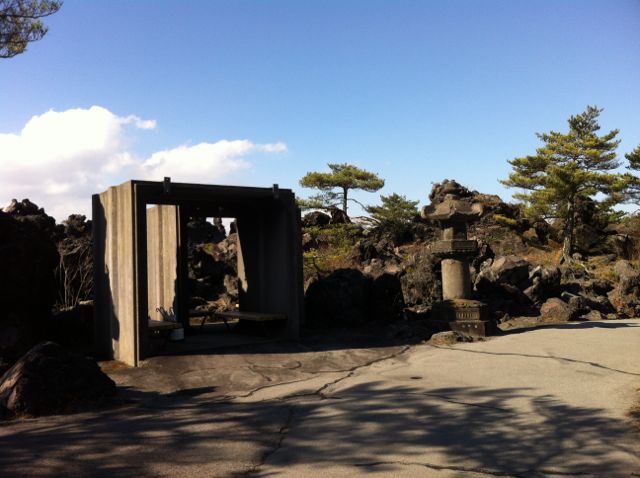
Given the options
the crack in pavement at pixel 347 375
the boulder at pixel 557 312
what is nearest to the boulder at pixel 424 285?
the boulder at pixel 557 312

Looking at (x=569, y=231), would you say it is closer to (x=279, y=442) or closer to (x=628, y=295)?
(x=628, y=295)

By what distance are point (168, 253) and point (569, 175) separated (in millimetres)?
24058

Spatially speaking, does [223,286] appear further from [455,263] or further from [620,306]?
[620,306]

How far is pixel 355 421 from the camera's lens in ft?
18.6

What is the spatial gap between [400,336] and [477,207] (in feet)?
11.4

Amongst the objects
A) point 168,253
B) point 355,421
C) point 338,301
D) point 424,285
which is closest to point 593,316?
point 424,285

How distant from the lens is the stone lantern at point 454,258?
1225cm

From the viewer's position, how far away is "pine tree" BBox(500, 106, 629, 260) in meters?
29.9

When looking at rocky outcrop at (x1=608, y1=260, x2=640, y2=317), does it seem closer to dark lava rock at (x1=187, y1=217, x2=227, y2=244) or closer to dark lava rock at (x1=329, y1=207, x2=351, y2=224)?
dark lava rock at (x1=187, y1=217, x2=227, y2=244)

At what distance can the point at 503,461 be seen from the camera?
441cm

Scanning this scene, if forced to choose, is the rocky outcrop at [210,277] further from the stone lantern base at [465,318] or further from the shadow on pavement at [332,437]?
the shadow on pavement at [332,437]

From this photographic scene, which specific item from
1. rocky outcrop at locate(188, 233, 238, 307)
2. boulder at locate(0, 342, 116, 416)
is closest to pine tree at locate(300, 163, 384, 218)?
rocky outcrop at locate(188, 233, 238, 307)

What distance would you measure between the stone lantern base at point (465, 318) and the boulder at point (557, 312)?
3075 millimetres

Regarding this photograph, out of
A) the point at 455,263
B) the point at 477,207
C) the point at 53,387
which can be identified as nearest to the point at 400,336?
the point at 455,263
